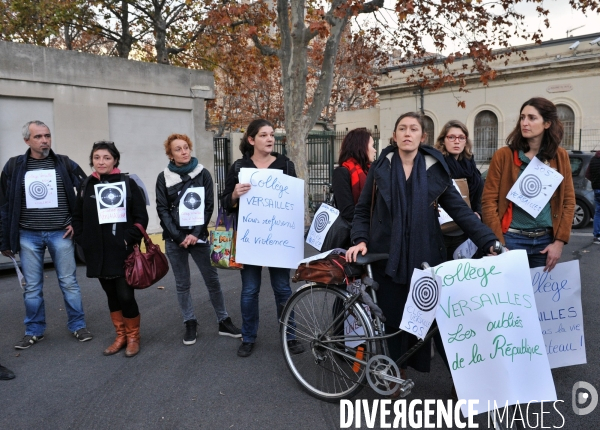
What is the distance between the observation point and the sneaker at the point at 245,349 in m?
4.19

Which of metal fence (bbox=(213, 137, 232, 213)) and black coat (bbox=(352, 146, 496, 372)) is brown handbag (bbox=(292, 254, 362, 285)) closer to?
black coat (bbox=(352, 146, 496, 372))

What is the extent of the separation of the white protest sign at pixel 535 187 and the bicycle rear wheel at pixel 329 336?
1351 mm

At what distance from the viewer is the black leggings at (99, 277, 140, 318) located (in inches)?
168

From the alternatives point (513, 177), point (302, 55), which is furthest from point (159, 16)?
point (513, 177)

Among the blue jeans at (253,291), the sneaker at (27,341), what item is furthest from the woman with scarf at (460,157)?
the sneaker at (27,341)

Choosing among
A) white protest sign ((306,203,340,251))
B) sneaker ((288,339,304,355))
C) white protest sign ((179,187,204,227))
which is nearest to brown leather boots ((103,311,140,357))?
white protest sign ((179,187,204,227))

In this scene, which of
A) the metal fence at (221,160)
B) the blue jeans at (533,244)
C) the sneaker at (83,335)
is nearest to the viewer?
the blue jeans at (533,244)

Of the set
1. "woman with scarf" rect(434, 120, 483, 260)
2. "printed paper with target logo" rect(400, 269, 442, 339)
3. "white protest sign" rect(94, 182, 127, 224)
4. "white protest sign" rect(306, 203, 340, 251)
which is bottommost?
"printed paper with target logo" rect(400, 269, 442, 339)

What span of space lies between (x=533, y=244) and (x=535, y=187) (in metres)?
0.40

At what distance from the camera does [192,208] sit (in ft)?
14.2

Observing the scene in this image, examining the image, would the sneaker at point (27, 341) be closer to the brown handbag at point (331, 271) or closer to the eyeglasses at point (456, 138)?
the brown handbag at point (331, 271)

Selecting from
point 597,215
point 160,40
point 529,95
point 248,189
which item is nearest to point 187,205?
point 248,189

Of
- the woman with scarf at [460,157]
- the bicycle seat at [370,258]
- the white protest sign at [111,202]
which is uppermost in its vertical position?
the woman with scarf at [460,157]

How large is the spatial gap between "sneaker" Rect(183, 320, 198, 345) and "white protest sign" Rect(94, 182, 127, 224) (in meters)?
1.12
